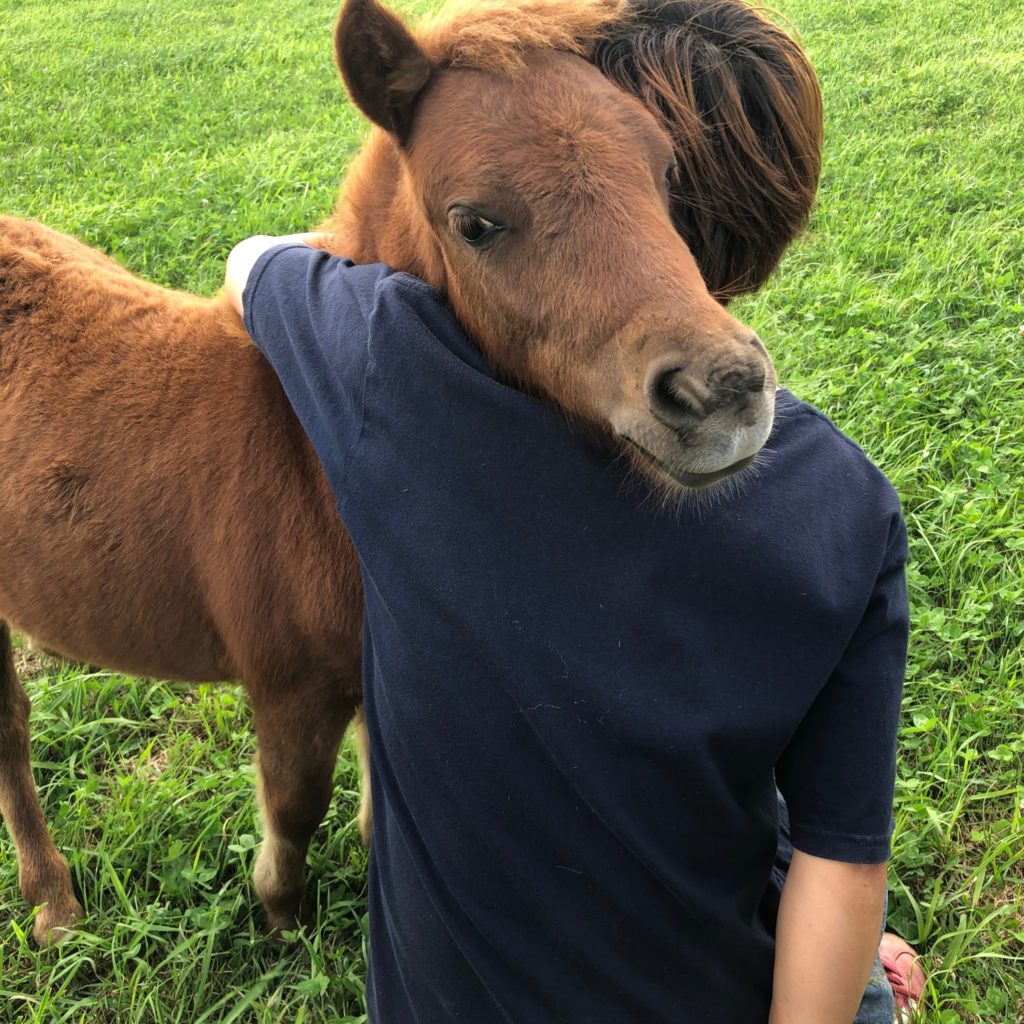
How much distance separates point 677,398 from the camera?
1.26 meters

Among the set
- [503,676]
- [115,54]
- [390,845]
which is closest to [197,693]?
[390,845]

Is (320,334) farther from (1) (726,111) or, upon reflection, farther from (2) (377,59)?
(1) (726,111)

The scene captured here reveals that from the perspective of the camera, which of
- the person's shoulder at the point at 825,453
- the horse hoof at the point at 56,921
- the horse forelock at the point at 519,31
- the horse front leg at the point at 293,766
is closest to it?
the person's shoulder at the point at 825,453

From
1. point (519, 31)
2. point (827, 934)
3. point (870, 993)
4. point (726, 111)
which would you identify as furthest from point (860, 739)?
point (519, 31)

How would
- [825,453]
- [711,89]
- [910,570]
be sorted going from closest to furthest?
[825,453] → [711,89] → [910,570]

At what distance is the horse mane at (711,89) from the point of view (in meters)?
1.47

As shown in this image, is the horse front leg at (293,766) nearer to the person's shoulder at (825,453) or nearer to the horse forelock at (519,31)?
the person's shoulder at (825,453)

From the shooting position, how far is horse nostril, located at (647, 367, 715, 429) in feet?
4.02

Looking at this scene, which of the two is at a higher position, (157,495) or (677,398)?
(677,398)

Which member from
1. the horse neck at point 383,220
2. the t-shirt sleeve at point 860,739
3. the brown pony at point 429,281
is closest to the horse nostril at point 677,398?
the brown pony at point 429,281

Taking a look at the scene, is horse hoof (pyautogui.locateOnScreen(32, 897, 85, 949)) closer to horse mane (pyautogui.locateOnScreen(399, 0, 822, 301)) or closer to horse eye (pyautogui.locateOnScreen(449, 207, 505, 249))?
horse eye (pyautogui.locateOnScreen(449, 207, 505, 249))

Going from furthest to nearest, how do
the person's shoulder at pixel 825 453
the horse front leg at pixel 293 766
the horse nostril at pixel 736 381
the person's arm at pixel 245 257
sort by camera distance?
the horse front leg at pixel 293 766 → the person's arm at pixel 245 257 → the person's shoulder at pixel 825 453 → the horse nostril at pixel 736 381

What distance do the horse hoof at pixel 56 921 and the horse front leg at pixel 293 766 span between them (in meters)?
0.62

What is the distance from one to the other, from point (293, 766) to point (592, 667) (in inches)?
50.4
